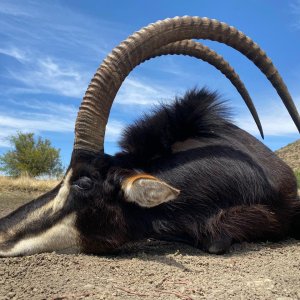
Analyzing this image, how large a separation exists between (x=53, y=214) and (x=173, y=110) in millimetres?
2221

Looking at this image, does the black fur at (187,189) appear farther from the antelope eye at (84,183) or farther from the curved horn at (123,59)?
the curved horn at (123,59)

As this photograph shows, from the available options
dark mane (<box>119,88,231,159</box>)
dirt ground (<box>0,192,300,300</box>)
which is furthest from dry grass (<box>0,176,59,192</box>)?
dirt ground (<box>0,192,300,300</box>)

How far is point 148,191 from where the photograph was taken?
4.62m

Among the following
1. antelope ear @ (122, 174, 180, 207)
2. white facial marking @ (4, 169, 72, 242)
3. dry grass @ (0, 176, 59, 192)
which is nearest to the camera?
antelope ear @ (122, 174, 180, 207)

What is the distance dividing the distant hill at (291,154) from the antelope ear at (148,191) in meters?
32.2

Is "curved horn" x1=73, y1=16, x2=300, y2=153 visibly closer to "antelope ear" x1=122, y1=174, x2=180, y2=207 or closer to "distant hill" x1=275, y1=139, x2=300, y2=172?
"antelope ear" x1=122, y1=174, x2=180, y2=207

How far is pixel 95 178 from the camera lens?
5141 millimetres

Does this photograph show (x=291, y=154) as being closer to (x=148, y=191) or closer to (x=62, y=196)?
(x=62, y=196)

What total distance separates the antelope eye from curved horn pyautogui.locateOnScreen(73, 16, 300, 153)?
0.36 meters

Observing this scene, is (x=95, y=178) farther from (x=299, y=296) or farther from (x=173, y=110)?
(x=299, y=296)

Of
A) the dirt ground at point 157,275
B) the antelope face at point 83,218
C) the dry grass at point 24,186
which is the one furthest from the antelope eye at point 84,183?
the dry grass at point 24,186

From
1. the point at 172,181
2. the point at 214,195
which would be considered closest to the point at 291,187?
the point at 214,195

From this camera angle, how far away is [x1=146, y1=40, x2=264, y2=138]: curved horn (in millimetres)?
7162

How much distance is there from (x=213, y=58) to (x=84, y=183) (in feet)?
11.3
